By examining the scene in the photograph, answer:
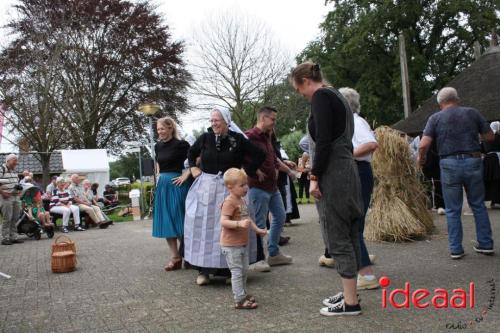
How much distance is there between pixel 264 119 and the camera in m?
5.87

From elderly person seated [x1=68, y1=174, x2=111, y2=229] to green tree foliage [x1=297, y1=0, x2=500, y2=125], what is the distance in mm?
21386

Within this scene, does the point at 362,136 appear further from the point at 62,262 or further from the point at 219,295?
the point at 62,262

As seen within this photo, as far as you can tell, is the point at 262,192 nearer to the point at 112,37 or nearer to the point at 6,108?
the point at 6,108

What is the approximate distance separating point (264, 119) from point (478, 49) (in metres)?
25.7

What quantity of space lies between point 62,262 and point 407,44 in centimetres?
2839

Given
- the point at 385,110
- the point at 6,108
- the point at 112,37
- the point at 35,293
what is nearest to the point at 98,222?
the point at 35,293

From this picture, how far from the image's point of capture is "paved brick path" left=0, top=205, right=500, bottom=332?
3541 mm

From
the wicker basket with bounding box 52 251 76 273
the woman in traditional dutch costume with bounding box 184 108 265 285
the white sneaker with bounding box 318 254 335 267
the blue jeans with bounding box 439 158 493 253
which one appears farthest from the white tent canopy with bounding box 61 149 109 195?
the blue jeans with bounding box 439 158 493 253

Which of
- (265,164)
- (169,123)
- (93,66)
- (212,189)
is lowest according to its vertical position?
(212,189)

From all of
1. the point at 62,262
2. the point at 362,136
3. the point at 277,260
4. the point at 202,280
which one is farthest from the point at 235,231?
the point at 62,262

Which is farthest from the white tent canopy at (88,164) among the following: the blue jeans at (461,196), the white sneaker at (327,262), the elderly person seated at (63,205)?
the blue jeans at (461,196)

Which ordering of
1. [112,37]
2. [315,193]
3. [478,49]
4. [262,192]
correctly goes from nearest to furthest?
1. [315,193]
2. [262,192]
3. [112,37]
4. [478,49]

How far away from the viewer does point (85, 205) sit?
13.6 metres

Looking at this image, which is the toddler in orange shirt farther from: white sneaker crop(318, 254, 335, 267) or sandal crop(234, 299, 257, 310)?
white sneaker crop(318, 254, 335, 267)
